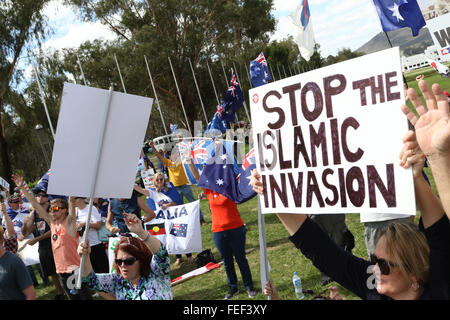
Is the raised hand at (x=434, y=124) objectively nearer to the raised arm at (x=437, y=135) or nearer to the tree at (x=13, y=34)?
the raised arm at (x=437, y=135)

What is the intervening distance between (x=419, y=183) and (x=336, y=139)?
44 centimetres

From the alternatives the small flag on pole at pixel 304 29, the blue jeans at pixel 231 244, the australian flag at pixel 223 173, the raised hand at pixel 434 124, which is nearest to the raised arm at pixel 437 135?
the raised hand at pixel 434 124

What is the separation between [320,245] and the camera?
224 centimetres

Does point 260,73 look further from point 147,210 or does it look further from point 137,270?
point 147,210

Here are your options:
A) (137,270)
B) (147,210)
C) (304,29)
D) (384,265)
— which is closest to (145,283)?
(137,270)

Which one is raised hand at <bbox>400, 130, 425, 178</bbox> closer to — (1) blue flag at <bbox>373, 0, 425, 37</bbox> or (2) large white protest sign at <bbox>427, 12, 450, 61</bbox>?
(1) blue flag at <bbox>373, 0, 425, 37</bbox>

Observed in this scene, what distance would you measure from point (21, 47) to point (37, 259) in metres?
21.2

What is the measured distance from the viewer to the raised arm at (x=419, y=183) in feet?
5.84
